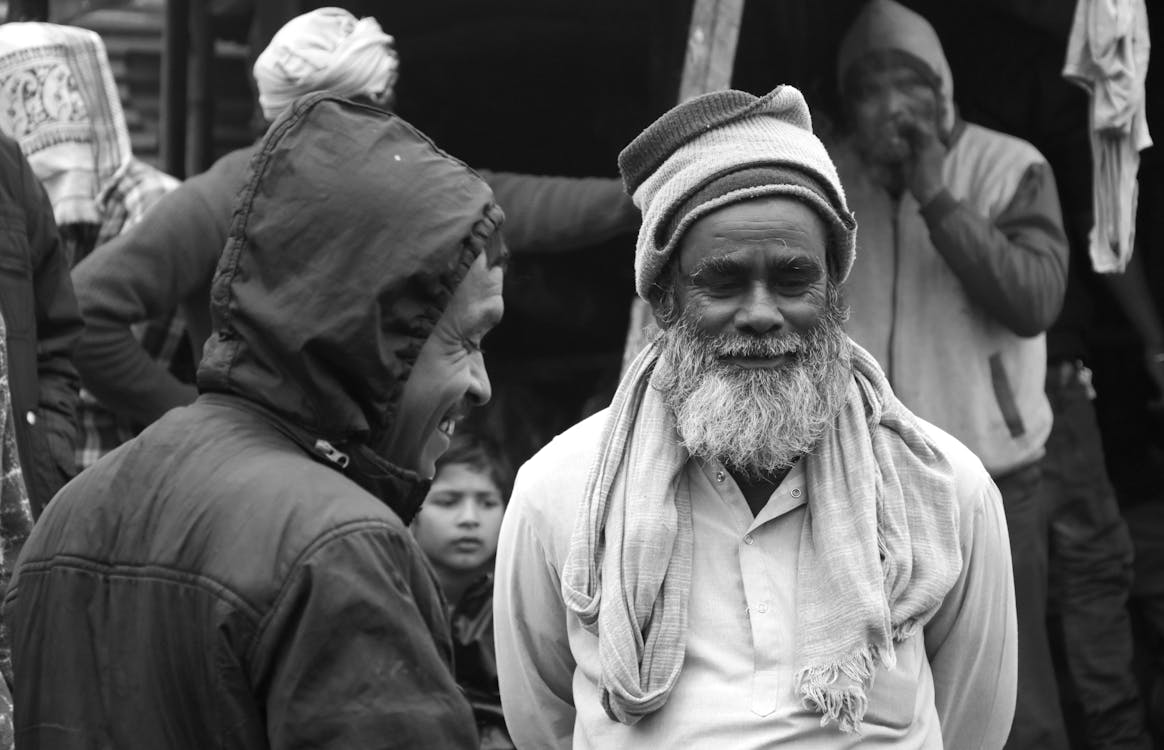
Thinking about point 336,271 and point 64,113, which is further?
point 64,113

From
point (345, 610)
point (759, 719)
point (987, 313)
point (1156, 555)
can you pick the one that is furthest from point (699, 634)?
point (1156, 555)

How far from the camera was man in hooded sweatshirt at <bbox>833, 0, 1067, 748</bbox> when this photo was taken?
4.57 meters

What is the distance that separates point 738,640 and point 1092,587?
319cm

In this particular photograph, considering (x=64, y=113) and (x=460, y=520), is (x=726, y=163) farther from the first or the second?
(x=64, y=113)

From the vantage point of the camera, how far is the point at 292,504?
5.72 feet

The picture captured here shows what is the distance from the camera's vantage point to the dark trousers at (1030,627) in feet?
15.5

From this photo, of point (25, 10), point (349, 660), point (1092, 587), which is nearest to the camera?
point (349, 660)

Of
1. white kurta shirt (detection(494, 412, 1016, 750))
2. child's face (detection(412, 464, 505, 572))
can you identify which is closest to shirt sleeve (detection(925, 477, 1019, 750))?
white kurta shirt (detection(494, 412, 1016, 750))

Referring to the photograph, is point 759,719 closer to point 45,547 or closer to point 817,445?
point 817,445

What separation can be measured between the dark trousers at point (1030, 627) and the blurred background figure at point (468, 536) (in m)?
1.35

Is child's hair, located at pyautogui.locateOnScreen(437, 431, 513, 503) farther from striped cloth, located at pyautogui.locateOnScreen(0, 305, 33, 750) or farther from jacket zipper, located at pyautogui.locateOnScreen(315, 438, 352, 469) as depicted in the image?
jacket zipper, located at pyautogui.locateOnScreen(315, 438, 352, 469)

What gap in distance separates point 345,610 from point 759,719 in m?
1.03

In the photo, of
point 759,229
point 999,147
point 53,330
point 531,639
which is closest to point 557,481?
point 531,639

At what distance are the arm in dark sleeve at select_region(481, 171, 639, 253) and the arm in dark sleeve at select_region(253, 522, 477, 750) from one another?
8.96ft
